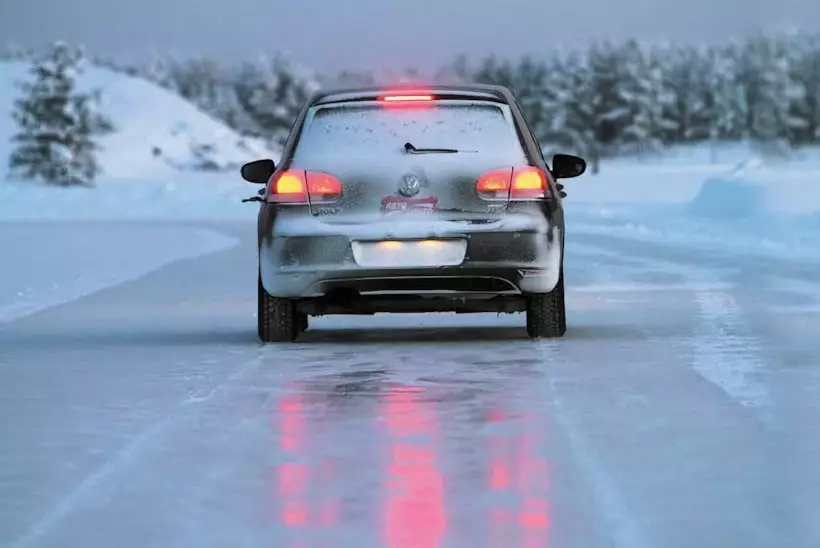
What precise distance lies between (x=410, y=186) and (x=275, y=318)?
4.70 ft

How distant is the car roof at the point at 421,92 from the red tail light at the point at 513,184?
512 mm

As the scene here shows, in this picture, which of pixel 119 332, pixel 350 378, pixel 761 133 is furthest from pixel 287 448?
pixel 761 133

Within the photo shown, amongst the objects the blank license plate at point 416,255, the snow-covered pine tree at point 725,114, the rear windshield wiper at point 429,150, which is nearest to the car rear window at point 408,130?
the rear windshield wiper at point 429,150

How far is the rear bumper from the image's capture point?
489 inches

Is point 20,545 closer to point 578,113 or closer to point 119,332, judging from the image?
point 119,332

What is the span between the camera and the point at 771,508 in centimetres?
668

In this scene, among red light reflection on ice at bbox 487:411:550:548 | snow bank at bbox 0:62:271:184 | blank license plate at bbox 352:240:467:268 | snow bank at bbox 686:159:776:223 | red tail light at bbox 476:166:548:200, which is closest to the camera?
red light reflection on ice at bbox 487:411:550:548

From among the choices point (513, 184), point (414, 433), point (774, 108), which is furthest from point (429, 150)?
point (774, 108)

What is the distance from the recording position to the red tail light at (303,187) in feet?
41.1

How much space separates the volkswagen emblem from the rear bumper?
7.7 inches

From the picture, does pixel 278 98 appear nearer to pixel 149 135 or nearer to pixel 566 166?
pixel 149 135

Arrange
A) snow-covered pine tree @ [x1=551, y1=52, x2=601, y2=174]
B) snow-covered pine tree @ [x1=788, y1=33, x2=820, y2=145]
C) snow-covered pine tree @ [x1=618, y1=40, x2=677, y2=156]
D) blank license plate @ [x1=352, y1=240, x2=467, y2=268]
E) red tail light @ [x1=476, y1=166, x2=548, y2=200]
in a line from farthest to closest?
snow-covered pine tree @ [x1=788, y1=33, x2=820, y2=145]
snow-covered pine tree @ [x1=618, y1=40, x2=677, y2=156]
snow-covered pine tree @ [x1=551, y1=52, x2=601, y2=174]
red tail light @ [x1=476, y1=166, x2=548, y2=200]
blank license plate @ [x1=352, y1=240, x2=467, y2=268]

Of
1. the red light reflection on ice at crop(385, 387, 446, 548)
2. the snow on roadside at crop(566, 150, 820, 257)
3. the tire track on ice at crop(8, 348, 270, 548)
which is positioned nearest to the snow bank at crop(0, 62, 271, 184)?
the snow on roadside at crop(566, 150, 820, 257)

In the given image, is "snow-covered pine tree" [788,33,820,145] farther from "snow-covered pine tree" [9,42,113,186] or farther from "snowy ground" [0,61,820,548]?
"snowy ground" [0,61,820,548]
